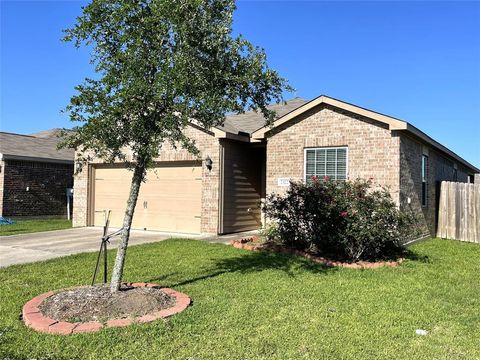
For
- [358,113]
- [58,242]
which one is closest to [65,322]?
[58,242]

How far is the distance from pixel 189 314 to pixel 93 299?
133 centimetres

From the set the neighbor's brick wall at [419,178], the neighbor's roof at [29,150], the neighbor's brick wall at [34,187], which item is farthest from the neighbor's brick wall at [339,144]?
the neighbor's brick wall at [34,187]

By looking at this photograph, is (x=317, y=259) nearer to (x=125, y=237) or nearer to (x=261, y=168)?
(x=125, y=237)

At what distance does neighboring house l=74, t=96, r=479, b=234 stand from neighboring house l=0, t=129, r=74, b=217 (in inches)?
176

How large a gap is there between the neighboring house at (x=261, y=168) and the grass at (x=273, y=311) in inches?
132

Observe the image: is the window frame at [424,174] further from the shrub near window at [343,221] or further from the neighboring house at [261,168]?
the shrub near window at [343,221]

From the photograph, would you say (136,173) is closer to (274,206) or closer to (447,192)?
(274,206)

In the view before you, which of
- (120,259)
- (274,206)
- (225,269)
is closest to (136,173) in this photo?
(120,259)

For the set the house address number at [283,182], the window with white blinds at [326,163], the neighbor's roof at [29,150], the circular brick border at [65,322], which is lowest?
the circular brick border at [65,322]

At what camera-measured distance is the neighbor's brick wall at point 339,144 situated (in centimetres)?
1142

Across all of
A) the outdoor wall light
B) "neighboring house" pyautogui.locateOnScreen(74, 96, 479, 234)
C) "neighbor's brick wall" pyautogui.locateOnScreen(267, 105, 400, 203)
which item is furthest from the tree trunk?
the outdoor wall light

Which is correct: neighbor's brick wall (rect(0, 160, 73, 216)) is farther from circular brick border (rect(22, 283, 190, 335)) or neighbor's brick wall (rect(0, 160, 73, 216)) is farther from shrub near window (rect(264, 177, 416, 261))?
circular brick border (rect(22, 283, 190, 335))

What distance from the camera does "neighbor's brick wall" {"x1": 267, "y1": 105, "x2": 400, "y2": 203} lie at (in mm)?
11422

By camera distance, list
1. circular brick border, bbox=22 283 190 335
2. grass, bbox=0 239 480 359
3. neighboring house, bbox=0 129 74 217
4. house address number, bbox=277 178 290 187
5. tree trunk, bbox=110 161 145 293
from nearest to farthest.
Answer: grass, bbox=0 239 480 359, circular brick border, bbox=22 283 190 335, tree trunk, bbox=110 161 145 293, house address number, bbox=277 178 290 187, neighboring house, bbox=0 129 74 217
